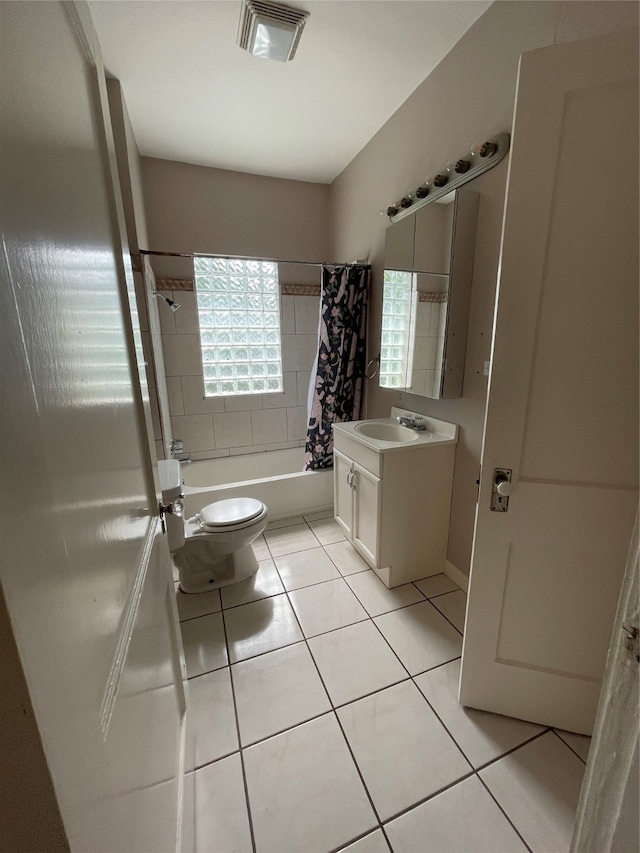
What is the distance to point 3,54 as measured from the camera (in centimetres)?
32

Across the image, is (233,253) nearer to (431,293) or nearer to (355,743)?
(431,293)

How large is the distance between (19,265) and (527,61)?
1284 millimetres

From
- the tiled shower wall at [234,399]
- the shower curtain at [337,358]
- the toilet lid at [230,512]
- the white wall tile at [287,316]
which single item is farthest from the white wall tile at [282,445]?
the toilet lid at [230,512]

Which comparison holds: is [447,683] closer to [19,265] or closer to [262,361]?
[19,265]

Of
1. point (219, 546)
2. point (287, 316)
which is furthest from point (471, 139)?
point (219, 546)

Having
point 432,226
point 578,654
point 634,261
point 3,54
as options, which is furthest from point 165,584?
point 432,226

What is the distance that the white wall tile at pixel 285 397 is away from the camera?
3.03m

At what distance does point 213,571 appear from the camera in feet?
6.32

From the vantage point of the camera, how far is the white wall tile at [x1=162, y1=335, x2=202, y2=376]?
8.70 feet

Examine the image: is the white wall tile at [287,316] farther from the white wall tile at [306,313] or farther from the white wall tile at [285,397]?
the white wall tile at [285,397]

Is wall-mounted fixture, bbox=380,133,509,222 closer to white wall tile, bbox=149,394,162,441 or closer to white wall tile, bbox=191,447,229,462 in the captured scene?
white wall tile, bbox=149,394,162,441

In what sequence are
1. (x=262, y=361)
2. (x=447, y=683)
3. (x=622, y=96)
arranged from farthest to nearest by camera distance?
1. (x=262, y=361)
2. (x=447, y=683)
3. (x=622, y=96)

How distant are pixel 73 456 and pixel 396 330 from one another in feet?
6.91

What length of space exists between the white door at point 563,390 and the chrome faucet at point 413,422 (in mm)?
936
